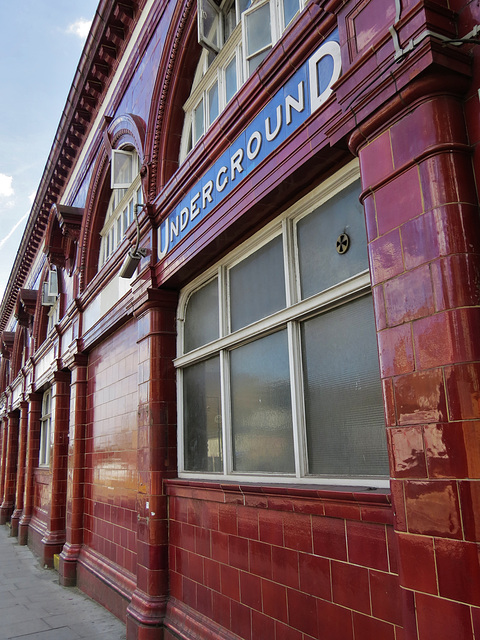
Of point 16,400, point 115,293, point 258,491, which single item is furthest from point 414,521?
point 16,400

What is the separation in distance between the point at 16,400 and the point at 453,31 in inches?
689

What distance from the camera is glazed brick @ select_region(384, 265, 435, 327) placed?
8.18 ft

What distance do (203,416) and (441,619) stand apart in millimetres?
3476

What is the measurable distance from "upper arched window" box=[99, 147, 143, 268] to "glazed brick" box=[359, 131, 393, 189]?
16.2 ft

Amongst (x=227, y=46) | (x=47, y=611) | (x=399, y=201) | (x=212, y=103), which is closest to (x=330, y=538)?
(x=399, y=201)

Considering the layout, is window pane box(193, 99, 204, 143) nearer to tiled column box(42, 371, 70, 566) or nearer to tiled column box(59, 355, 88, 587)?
tiled column box(59, 355, 88, 587)

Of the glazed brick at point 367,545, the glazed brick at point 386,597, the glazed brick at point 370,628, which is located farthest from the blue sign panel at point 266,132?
the glazed brick at point 370,628

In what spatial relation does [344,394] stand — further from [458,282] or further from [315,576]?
[458,282]

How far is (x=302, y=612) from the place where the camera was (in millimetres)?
3471

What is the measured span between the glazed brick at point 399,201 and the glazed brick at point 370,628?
211cm

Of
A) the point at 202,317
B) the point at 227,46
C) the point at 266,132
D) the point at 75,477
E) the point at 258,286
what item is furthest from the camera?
the point at 75,477

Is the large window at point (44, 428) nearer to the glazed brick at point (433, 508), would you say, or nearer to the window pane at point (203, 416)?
the window pane at point (203, 416)

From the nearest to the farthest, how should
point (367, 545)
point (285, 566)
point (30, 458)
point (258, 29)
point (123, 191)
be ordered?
point (367, 545) → point (285, 566) → point (258, 29) → point (123, 191) → point (30, 458)

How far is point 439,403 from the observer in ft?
7.75
